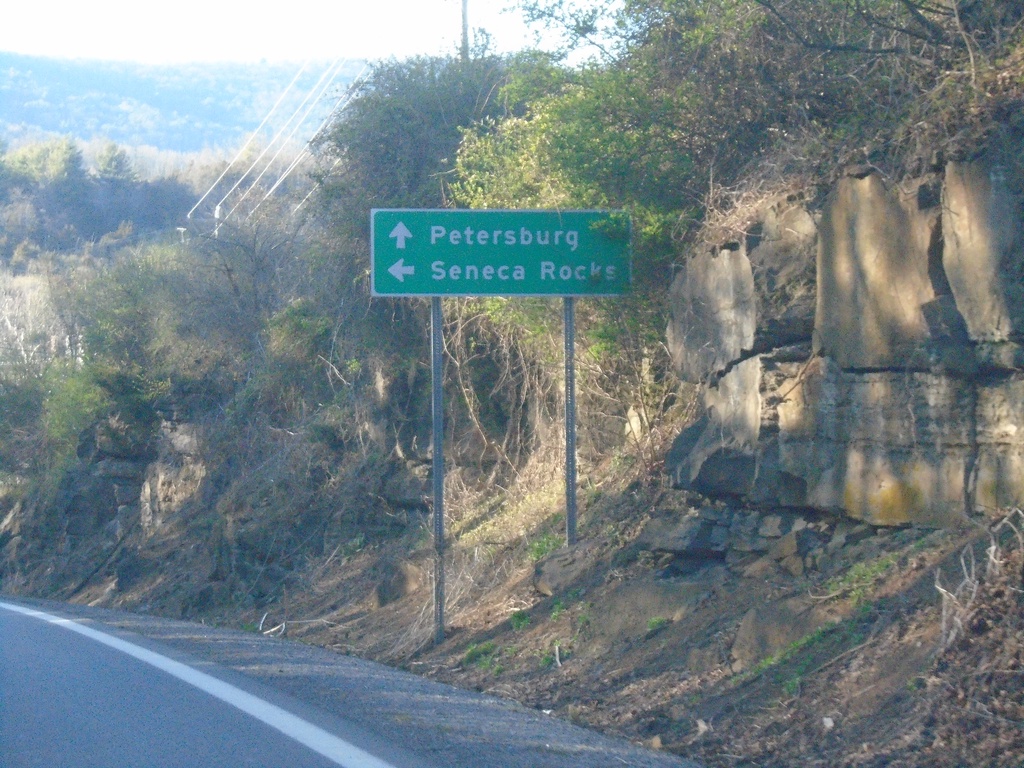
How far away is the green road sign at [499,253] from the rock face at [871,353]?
114cm

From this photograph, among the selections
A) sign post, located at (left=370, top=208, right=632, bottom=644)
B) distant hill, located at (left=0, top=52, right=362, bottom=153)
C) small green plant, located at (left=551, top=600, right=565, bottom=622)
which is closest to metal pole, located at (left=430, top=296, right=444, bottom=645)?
sign post, located at (left=370, top=208, right=632, bottom=644)

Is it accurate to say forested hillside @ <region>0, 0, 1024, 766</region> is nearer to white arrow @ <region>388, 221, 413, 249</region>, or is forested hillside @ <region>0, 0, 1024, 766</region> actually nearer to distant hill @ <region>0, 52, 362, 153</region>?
white arrow @ <region>388, 221, 413, 249</region>

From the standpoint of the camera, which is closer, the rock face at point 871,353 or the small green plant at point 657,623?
the rock face at point 871,353

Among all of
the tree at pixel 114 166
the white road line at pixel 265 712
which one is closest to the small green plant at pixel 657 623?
the white road line at pixel 265 712

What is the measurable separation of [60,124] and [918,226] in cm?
13276

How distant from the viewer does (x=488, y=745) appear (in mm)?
6527

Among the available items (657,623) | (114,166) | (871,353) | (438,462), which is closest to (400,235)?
(438,462)

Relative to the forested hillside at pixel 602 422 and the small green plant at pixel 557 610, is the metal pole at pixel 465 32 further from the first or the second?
the small green plant at pixel 557 610

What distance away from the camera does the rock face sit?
6.83 m

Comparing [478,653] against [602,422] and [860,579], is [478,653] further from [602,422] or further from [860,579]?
[860,579]

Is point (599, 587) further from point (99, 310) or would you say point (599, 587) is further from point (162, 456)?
point (99, 310)

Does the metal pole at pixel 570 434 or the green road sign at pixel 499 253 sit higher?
the green road sign at pixel 499 253

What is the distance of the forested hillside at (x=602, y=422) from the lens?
6.86 metres

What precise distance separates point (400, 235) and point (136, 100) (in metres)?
141
